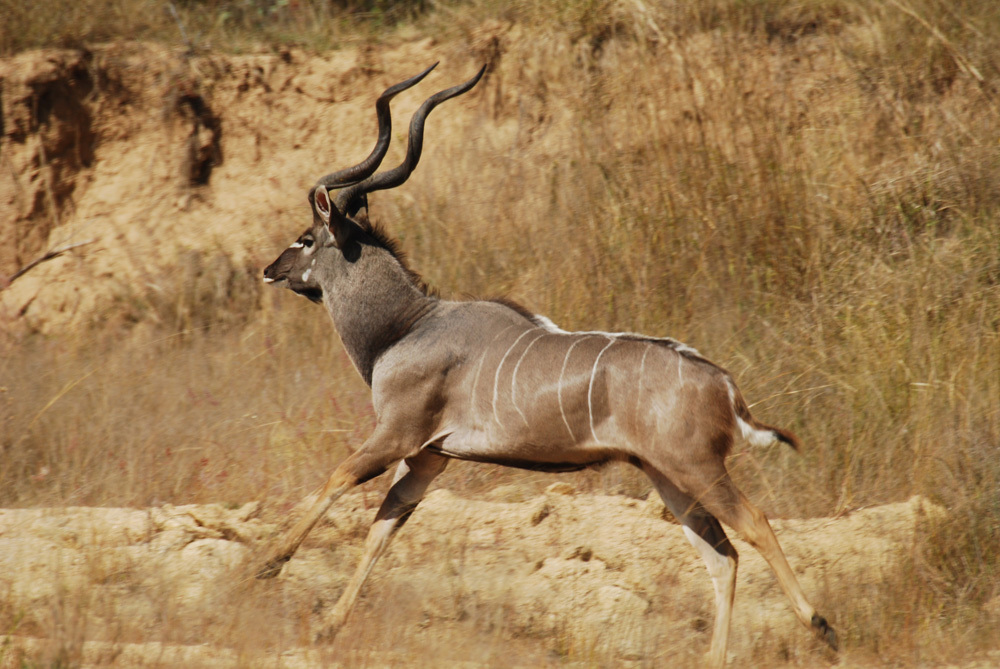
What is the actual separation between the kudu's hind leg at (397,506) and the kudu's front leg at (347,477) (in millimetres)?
249

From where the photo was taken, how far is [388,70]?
9.50 metres

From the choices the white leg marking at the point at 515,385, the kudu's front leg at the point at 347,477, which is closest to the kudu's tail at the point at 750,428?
the white leg marking at the point at 515,385

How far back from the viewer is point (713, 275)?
24.4 feet

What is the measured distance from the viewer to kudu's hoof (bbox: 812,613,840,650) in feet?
14.0

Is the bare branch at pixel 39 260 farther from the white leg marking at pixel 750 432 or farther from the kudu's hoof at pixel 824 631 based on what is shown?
the kudu's hoof at pixel 824 631

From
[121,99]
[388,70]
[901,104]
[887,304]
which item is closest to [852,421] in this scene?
[887,304]

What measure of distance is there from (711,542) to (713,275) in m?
3.25

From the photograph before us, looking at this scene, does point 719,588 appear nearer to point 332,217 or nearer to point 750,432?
point 750,432

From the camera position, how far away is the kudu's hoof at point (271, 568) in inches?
183

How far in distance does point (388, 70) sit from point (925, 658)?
7075mm

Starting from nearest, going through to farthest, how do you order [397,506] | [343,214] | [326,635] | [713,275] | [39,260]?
1. [326,635]
2. [397,506]
3. [343,214]
4. [713,275]
5. [39,260]

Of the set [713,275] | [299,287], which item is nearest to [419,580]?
[299,287]

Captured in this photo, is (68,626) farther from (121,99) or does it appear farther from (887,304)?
(121,99)

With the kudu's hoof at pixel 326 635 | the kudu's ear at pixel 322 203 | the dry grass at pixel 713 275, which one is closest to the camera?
the kudu's hoof at pixel 326 635
